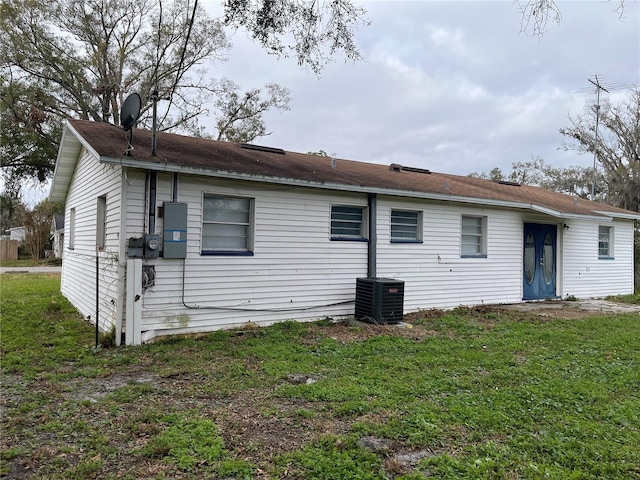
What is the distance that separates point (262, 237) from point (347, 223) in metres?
1.94

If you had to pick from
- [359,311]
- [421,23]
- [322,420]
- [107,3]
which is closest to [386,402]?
[322,420]

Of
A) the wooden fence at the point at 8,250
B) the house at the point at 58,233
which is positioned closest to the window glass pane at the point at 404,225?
the house at the point at 58,233

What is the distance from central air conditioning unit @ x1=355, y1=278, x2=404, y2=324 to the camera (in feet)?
26.0

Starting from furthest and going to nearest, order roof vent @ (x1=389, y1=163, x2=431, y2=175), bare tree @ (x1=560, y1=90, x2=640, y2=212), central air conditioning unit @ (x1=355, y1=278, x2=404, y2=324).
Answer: bare tree @ (x1=560, y1=90, x2=640, y2=212)
roof vent @ (x1=389, y1=163, x2=431, y2=175)
central air conditioning unit @ (x1=355, y1=278, x2=404, y2=324)

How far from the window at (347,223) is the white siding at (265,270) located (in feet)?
0.48

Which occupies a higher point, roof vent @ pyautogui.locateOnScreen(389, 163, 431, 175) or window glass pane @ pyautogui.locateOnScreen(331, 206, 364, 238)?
roof vent @ pyautogui.locateOnScreen(389, 163, 431, 175)

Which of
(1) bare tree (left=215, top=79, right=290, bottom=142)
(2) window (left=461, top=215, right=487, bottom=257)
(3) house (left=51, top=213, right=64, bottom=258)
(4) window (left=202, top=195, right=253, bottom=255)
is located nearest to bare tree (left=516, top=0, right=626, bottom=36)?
(4) window (left=202, top=195, right=253, bottom=255)

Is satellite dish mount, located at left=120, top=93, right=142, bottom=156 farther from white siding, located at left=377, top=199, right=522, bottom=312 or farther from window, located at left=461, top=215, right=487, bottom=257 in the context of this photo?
window, located at left=461, top=215, right=487, bottom=257

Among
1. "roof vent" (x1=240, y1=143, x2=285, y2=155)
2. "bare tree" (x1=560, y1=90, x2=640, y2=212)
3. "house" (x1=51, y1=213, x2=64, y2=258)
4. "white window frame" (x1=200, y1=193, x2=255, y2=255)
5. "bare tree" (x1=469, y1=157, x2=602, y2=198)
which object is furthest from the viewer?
"house" (x1=51, y1=213, x2=64, y2=258)

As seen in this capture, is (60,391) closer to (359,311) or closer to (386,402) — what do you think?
(386,402)

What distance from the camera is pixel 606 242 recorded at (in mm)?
13867

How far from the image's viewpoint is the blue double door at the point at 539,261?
11586mm

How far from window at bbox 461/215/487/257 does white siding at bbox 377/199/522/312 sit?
12 cm

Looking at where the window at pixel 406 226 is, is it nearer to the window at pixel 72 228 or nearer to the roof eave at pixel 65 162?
the roof eave at pixel 65 162
